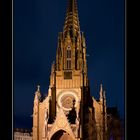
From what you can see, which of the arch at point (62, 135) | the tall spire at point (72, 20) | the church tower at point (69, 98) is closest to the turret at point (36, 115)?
the church tower at point (69, 98)

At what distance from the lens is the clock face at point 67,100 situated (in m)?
3.23

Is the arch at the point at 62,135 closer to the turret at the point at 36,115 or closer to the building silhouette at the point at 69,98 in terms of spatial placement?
the building silhouette at the point at 69,98

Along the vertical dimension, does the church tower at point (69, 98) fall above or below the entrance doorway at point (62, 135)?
above

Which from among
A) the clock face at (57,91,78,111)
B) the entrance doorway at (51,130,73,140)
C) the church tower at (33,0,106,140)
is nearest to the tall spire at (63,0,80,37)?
the church tower at (33,0,106,140)

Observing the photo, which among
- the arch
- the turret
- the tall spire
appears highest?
the tall spire

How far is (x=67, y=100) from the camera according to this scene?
323 centimetres

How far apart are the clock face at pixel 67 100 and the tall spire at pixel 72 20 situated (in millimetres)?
460

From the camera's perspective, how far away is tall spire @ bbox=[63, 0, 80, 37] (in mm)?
3264

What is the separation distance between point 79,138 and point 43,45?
2.53 ft

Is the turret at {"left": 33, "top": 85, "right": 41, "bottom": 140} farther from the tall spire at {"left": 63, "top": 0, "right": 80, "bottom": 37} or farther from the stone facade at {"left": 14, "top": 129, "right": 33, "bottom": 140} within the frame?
the tall spire at {"left": 63, "top": 0, "right": 80, "bottom": 37}

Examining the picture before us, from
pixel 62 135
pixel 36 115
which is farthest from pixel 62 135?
pixel 36 115
